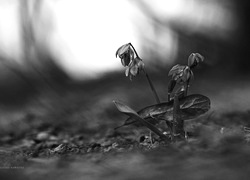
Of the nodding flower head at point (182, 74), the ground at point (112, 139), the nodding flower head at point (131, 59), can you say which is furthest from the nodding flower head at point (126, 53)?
the ground at point (112, 139)

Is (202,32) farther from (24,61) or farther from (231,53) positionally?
(24,61)

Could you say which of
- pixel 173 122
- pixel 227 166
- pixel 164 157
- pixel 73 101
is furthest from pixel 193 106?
pixel 73 101

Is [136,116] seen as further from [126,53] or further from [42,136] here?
[42,136]

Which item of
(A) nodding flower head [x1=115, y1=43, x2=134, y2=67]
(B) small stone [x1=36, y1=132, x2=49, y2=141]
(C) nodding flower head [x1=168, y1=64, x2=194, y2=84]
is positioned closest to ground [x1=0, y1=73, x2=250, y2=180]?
(B) small stone [x1=36, y1=132, x2=49, y2=141]

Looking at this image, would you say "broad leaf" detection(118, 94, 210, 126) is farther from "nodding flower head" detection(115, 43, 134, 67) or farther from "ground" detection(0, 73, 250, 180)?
"nodding flower head" detection(115, 43, 134, 67)

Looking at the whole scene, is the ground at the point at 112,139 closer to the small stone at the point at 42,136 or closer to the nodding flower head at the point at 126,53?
the small stone at the point at 42,136
